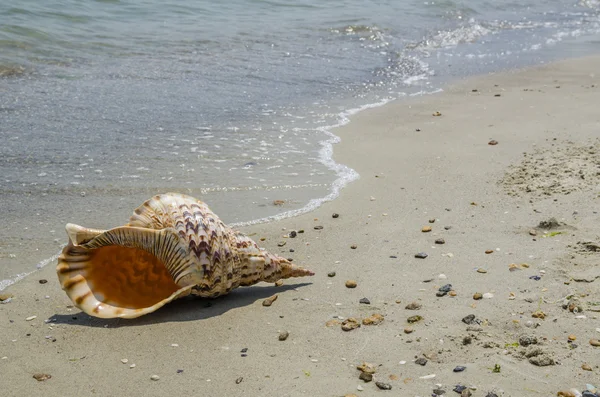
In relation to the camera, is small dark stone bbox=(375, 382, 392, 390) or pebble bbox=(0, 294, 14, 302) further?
pebble bbox=(0, 294, 14, 302)

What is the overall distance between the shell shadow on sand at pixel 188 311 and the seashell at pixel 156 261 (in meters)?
0.06

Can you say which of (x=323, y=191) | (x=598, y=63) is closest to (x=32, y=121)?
(x=323, y=191)

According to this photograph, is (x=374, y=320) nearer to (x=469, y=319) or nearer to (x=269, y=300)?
(x=469, y=319)

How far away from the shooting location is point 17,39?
37.8 ft

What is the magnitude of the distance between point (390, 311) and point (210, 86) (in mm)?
6247

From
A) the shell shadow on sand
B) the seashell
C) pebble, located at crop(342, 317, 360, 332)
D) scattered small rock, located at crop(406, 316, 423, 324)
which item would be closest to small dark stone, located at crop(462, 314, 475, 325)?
scattered small rock, located at crop(406, 316, 423, 324)

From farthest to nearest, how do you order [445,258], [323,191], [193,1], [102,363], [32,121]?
[193,1] < [32,121] < [323,191] < [445,258] < [102,363]

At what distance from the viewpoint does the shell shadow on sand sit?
4.07 meters

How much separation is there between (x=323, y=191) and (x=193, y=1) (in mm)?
Result: 10745

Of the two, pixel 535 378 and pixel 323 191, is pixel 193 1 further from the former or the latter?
pixel 535 378

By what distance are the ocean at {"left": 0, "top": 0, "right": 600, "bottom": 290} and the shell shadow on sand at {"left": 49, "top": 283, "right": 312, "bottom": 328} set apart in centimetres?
66

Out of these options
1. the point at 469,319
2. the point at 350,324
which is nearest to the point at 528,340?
the point at 469,319

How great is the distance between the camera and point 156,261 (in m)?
4.34

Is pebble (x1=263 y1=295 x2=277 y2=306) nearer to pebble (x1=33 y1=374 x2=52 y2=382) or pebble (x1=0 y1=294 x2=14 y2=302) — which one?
pebble (x1=33 y1=374 x2=52 y2=382)
